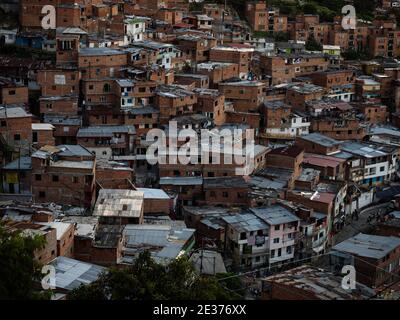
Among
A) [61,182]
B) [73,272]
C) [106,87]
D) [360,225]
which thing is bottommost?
[360,225]

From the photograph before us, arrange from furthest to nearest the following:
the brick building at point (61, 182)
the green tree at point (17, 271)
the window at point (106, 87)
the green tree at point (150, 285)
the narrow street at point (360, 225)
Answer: the window at point (106, 87) → the narrow street at point (360, 225) → the brick building at point (61, 182) → the green tree at point (17, 271) → the green tree at point (150, 285)

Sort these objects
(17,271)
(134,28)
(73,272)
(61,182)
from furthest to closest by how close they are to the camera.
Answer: (134,28) < (61,182) < (73,272) < (17,271)

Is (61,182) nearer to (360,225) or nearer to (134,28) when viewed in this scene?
(360,225)

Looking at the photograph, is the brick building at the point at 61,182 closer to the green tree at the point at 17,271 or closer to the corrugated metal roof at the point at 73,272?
the corrugated metal roof at the point at 73,272

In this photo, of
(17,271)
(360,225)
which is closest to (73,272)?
(17,271)

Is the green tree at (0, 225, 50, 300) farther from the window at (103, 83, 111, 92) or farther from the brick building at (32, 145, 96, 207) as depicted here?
the window at (103, 83, 111, 92)

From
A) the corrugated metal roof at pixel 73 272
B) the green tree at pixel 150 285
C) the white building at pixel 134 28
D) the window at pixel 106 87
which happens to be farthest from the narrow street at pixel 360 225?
the white building at pixel 134 28
